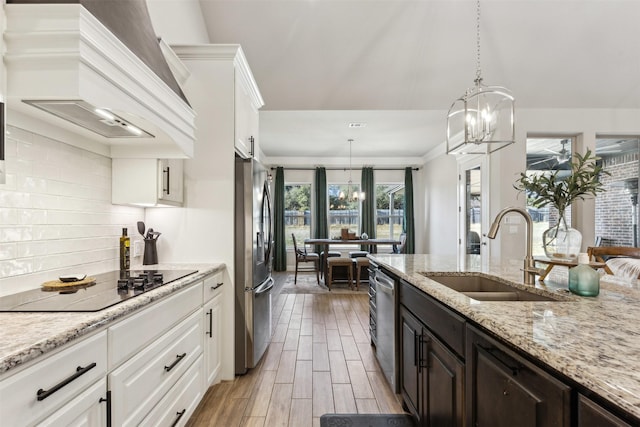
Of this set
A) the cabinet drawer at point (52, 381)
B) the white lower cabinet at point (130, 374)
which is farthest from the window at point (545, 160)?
the cabinet drawer at point (52, 381)

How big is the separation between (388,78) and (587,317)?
142 inches

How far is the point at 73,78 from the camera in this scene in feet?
3.75

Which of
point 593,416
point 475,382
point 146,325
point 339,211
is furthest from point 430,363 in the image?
point 339,211

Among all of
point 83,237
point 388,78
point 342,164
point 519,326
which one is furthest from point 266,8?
point 342,164

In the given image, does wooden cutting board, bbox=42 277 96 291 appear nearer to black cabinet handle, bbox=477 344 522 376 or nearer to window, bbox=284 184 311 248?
black cabinet handle, bbox=477 344 522 376

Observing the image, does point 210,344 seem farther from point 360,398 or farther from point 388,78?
point 388,78

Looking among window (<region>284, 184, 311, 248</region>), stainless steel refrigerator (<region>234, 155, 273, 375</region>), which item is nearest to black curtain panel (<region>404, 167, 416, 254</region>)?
window (<region>284, 184, 311, 248</region>)

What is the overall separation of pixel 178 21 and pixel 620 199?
5975 mm

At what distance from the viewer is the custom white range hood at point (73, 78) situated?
3.71 feet

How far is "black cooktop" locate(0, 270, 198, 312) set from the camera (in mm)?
1178

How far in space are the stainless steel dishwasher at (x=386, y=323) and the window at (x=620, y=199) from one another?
4015mm

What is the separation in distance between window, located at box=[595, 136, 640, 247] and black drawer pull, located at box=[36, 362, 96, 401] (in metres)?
5.87

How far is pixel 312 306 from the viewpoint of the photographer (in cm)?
457

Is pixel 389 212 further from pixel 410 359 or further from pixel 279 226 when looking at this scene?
pixel 410 359
